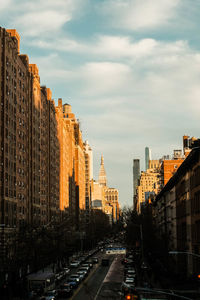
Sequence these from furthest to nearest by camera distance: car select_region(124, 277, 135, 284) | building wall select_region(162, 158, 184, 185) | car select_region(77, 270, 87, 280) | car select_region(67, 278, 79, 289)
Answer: building wall select_region(162, 158, 184, 185) < car select_region(77, 270, 87, 280) < car select_region(67, 278, 79, 289) < car select_region(124, 277, 135, 284)

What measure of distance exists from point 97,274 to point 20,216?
19.7 metres

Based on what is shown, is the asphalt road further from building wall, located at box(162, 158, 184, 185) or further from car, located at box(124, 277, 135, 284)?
building wall, located at box(162, 158, 184, 185)

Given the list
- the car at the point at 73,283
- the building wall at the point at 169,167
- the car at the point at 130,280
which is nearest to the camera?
the car at the point at 130,280

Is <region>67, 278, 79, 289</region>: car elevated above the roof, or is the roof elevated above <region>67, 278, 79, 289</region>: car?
the roof

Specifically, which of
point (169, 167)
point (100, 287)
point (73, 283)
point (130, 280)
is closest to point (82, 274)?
point (100, 287)

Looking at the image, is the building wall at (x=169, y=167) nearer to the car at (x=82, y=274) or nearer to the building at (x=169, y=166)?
the building at (x=169, y=166)

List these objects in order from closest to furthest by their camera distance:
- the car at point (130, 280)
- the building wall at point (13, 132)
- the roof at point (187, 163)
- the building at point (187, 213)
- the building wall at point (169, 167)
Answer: the roof at point (187, 163), the building at point (187, 213), the car at point (130, 280), the building wall at point (13, 132), the building wall at point (169, 167)

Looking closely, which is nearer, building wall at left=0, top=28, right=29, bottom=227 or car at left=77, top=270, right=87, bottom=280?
building wall at left=0, top=28, right=29, bottom=227

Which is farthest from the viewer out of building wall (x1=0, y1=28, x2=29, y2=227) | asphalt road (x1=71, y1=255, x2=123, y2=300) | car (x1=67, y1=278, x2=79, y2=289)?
building wall (x1=0, y1=28, x2=29, y2=227)

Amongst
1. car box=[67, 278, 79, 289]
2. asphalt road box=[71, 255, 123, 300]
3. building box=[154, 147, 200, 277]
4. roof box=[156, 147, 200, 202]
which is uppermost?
roof box=[156, 147, 200, 202]

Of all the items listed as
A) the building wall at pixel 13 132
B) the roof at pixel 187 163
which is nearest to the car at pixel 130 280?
the roof at pixel 187 163

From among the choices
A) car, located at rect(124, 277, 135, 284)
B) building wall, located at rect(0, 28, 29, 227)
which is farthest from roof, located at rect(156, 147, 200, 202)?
building wall, located at rect(0, 28, 29, 227)

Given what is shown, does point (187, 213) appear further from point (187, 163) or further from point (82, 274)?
point (82, 274)

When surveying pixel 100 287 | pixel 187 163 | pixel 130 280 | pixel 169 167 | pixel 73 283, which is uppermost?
pixel 169 167
